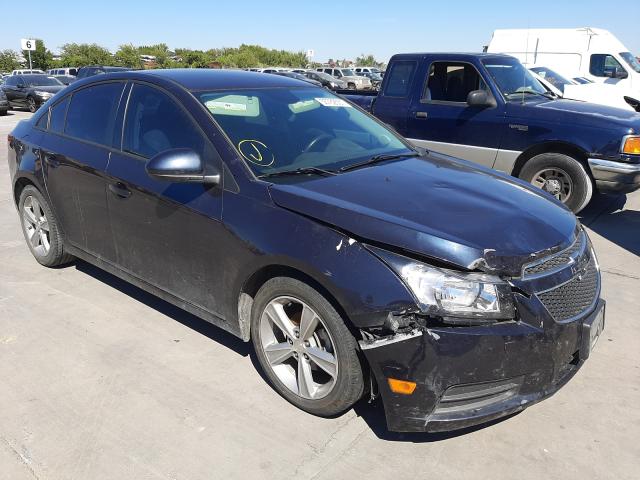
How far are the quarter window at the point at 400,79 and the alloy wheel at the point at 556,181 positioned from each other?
2.15 m

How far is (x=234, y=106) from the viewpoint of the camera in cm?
346

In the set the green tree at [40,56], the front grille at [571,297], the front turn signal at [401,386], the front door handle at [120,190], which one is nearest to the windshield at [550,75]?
the front grille at [571,297]

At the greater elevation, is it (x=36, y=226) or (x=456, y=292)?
(x=456, y=292)

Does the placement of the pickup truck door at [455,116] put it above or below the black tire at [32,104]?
above

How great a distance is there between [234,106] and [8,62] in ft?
213

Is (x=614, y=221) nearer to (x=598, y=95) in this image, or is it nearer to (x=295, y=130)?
(x=295, y=130)

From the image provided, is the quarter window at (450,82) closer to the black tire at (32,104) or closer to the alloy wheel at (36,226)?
the alloy wheel at (36,226)

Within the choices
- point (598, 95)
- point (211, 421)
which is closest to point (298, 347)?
point (211, 421)

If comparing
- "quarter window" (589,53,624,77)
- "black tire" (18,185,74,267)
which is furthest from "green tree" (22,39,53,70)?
"black tire" (18,185,74,267)

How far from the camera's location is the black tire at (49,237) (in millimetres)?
4562

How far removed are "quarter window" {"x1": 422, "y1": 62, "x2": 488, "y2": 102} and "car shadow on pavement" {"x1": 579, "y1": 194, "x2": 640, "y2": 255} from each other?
219 centimetres

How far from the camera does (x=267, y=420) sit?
9.52 feet

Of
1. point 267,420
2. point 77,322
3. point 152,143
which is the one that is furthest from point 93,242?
point 267,420

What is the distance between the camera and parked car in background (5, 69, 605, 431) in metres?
2.40
